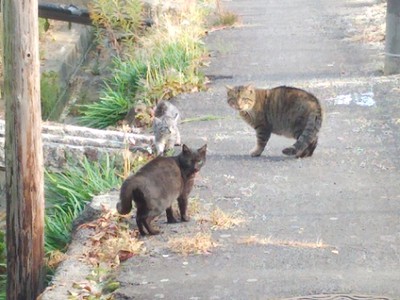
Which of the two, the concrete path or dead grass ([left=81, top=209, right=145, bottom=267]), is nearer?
the concrete path

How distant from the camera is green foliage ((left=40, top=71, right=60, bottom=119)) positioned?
730 inches

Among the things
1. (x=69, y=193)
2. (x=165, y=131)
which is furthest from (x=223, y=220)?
(x=165, y=131)

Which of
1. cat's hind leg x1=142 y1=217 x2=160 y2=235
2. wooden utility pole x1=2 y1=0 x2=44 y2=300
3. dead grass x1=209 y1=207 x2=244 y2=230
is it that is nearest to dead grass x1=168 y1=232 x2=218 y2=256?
cat's hind leg x1=142 y1=217 x2=160 y2=235

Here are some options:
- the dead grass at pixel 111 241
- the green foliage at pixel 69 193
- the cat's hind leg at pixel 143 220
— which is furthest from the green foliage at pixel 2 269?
the cat's hind leg at pixel 143 220

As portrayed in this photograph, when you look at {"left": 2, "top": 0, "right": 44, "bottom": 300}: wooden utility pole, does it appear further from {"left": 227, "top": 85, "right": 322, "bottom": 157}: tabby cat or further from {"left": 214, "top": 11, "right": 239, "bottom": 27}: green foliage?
{"left": 214, "top": 11, "right": 239, "bottom": 27}: green foliage

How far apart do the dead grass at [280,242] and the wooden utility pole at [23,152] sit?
189 cm

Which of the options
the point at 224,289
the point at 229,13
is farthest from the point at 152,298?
the point at 229,13

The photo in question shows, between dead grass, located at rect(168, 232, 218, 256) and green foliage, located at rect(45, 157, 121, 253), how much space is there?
1.50 m

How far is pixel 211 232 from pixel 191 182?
55 centimetres

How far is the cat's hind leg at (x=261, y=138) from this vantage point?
11383 millimetres

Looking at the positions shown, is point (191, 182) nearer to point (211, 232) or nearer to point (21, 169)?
point (211, 232)

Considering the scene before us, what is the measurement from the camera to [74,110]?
1802cm

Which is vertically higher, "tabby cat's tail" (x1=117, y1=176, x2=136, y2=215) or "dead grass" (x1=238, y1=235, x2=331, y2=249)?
"tabby cat's tail" (x1=117, y1=176, x2=136, y2=215)

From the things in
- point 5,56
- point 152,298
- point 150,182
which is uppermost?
point 5,56
